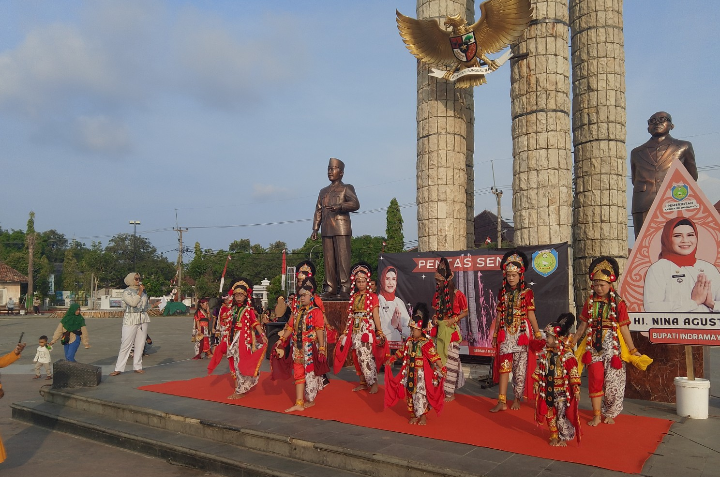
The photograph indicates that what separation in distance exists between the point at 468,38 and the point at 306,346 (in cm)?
715

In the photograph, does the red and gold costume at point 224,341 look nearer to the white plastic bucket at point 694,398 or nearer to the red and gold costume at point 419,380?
the red and gold costume at point 419,380

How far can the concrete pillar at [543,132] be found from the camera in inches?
404

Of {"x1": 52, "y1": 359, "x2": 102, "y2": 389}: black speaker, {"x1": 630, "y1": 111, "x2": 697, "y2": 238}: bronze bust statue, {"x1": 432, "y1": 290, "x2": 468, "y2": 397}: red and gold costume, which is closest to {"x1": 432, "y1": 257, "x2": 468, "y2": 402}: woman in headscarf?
{"x1": 432, "y1": 290, "x2": 468, "y2": 397}: red and gold costume

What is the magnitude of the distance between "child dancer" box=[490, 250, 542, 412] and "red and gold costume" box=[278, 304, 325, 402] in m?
2.16

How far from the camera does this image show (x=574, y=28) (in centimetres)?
1189

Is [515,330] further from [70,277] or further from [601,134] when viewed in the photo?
[70,277]

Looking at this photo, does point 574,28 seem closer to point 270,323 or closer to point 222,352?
point 270,323

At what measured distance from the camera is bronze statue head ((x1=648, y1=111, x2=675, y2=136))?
29.1ft

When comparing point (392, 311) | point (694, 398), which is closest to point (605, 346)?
point (694, 398)

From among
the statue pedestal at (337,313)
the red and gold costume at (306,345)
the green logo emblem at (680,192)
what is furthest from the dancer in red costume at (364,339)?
the green logo emblem at (680,192)

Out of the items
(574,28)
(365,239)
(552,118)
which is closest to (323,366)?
(552,118)

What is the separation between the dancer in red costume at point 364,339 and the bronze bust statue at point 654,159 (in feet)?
14.5

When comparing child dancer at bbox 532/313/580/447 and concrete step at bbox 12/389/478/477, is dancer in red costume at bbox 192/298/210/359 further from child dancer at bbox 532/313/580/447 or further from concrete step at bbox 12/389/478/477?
child dancer at bbox 532/313/580/447

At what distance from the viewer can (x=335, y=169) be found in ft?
35.4
